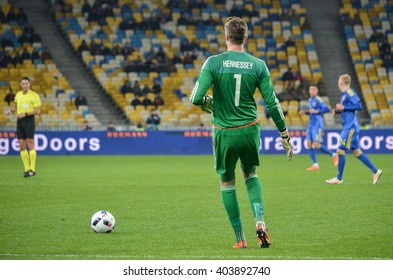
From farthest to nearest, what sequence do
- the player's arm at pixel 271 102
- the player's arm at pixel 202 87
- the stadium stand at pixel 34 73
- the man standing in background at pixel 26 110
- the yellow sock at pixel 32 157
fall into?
1. the stadium stand at pixel 34 73
2. the yellow sock at pixel 32 157
3. the man standing in background at pixel 26 110
4. the player's arm at pixel 271 102
5. the player's arm at pixel 202 87

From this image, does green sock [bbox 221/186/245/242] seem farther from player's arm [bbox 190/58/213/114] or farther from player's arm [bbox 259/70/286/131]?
player's arm [bbox 190/58/213/114]

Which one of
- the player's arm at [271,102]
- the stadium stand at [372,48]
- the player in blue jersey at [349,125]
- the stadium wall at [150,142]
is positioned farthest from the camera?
the stadium stand at [372,48]

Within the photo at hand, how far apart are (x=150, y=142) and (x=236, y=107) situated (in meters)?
22.0

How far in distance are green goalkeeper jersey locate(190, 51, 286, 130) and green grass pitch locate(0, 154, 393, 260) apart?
1351mm

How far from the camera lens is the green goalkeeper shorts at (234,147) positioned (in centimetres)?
856

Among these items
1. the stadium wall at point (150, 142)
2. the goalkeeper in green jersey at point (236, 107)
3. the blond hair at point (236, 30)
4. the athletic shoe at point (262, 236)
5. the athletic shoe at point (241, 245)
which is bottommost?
the stadium wall at point (150, 142)

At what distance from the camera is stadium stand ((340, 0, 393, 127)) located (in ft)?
115

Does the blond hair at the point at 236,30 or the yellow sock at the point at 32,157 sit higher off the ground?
the blond hair at the point at 236,30

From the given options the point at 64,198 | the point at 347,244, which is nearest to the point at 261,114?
the point at 64,198

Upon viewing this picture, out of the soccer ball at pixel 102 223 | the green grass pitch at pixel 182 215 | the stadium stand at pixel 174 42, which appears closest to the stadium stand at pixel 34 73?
the stadium stand at pixel 174 42

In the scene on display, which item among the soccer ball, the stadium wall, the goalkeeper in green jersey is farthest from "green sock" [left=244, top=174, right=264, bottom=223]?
the stadium wall

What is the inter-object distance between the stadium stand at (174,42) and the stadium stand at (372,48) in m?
1.94

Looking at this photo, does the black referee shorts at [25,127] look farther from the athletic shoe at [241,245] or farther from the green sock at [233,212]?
the athletic shoe at [241,245]

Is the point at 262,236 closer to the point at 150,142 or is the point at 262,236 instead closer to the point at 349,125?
the point at 349,125
